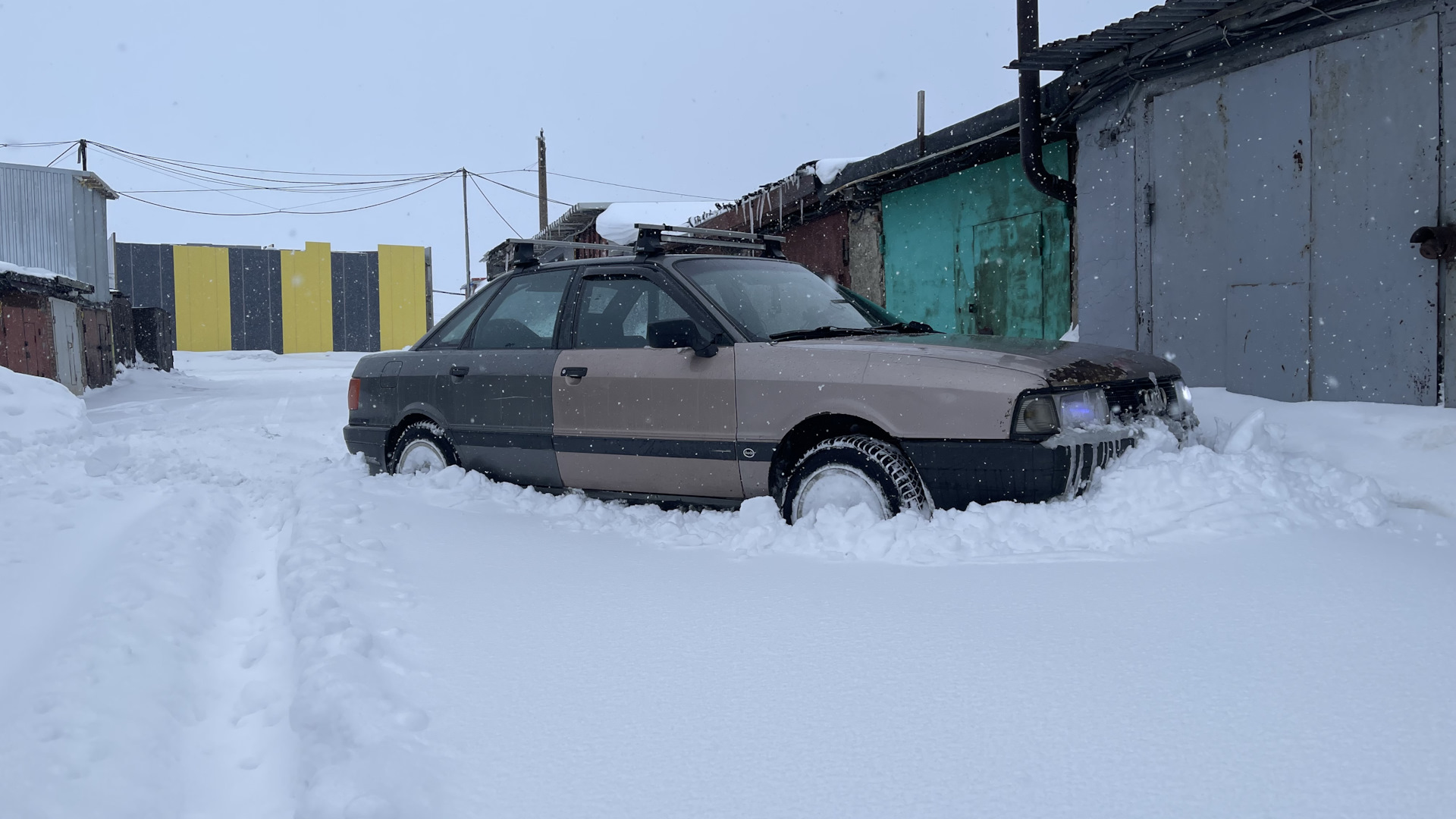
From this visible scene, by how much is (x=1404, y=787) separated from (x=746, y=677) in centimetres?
151

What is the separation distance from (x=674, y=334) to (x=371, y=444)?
8.97 feet

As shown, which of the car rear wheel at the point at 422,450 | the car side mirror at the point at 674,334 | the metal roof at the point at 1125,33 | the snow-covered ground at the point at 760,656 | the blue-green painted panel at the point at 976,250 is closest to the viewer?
the snow-covered ground at the point at 760,656

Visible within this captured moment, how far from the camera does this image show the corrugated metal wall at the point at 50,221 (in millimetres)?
23984

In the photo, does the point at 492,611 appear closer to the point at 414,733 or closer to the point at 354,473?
the point at 414,733

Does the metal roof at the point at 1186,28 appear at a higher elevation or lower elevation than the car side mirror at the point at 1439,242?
higher

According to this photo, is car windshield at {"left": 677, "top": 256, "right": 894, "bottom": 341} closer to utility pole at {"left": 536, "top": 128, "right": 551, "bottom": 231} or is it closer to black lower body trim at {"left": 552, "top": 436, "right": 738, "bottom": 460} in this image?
black lower body trim at {"left": 552, "top": 436, "right": 738, "bottom": 460}

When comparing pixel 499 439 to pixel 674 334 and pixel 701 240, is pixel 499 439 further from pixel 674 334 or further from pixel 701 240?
pixel 701 240

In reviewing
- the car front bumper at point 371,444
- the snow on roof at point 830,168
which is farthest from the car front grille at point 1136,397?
the snow on roof at point 830,168

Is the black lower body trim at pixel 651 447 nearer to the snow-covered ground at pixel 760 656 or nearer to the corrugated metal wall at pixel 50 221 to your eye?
the snow-covered ground at pixel 760 656

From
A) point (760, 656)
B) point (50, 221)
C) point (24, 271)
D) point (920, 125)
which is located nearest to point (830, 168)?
point (920, 125)

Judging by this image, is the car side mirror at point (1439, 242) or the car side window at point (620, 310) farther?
the car side mirror at point (1439, 242)

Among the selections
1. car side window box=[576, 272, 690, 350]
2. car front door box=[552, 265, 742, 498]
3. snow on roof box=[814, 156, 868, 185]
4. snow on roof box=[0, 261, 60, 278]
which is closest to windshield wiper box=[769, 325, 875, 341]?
car front door box=[552, 265, 742, 498]

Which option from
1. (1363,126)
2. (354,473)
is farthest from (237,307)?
(1363,126)

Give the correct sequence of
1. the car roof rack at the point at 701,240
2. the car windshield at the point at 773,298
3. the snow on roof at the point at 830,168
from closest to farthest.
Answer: the car windshield at the point at 773,298, the car roof rack at the point at 701,240, the snow on roof at the point at 830,168
